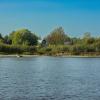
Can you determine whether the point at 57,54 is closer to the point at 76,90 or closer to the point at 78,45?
the point at 78,45

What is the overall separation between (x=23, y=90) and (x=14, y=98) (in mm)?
4922

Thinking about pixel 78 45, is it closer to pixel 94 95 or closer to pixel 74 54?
pixel 74 54

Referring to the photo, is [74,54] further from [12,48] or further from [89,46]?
[12,48]

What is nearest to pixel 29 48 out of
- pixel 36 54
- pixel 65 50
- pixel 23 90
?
pixel 36 54

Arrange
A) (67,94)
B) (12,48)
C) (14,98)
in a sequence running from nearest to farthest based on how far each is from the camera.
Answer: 1. (14,98)
2. (67,94)
3. (12,48)

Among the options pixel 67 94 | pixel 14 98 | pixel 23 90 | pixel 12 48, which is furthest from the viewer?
pixel 12 48

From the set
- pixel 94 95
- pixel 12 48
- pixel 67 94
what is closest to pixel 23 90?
pixel 67 94

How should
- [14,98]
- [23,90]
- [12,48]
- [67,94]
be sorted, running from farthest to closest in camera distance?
→ 1. [12,48]
2. [23,90]
3. [67,94]
4. [14,98]

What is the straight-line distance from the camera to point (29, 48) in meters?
186

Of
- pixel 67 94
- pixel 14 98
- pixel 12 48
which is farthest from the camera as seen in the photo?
pixel 12 48

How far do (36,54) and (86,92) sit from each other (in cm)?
15410

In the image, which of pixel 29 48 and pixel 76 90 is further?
pixel 29 48

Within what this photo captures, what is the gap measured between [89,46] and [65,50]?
1114 cm

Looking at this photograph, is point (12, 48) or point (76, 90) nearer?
point (76, 90)
